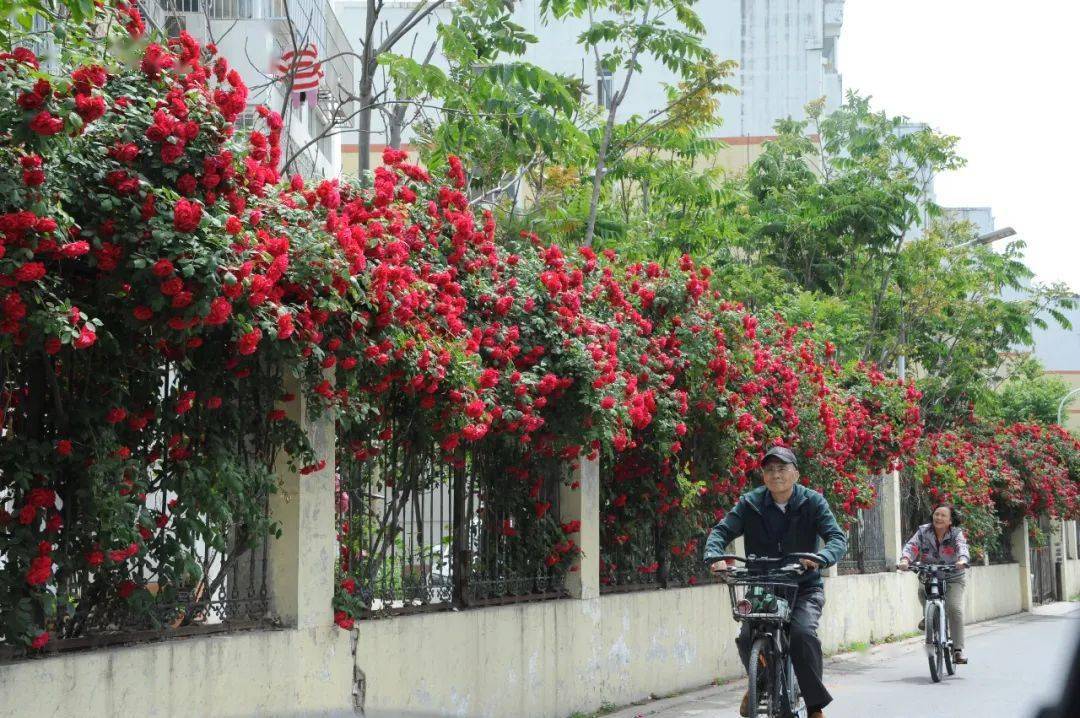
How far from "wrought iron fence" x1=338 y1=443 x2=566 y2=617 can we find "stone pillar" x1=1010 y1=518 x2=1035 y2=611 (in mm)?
26249

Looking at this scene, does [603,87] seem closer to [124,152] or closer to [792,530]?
[792,530]

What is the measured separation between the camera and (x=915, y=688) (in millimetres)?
13844

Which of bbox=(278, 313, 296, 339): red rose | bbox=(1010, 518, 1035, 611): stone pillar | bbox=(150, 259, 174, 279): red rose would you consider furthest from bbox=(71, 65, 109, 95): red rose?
bbox=(1010, 518, 1035, 611): stone pillar

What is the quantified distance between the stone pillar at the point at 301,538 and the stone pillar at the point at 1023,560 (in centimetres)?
2937

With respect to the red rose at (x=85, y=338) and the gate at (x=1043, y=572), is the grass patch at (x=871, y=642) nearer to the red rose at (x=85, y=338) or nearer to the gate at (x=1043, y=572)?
the red rose at (x=85, y=338)

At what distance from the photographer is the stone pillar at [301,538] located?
784 centimetres

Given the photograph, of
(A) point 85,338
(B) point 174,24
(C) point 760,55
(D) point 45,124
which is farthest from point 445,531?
(C) point 760,55

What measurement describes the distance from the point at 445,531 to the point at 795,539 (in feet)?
8.89

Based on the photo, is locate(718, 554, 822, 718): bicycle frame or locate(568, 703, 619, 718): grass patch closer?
locate(718, 554, 822, 718): bicycle frame

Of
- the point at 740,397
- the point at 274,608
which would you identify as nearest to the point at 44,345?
the point at 274,608

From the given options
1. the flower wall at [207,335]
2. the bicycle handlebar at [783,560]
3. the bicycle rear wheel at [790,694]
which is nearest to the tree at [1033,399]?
the flower wall at [207,335]

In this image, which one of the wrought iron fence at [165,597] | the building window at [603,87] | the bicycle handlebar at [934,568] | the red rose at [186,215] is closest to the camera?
the red rose at [186,215]

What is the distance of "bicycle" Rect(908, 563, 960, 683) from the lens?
14.4 m

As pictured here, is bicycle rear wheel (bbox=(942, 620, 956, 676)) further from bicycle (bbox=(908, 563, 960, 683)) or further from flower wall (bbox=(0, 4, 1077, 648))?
flower wall (bbox=(0, 4, 1077, 648))
